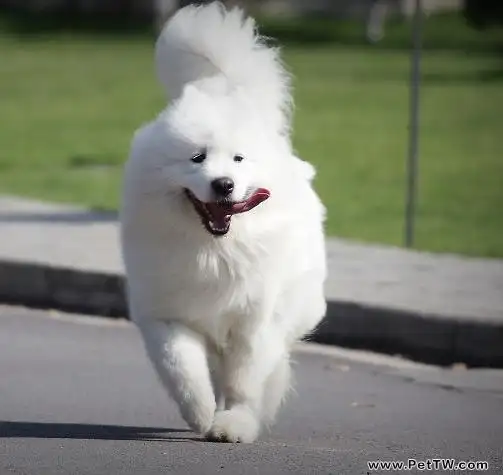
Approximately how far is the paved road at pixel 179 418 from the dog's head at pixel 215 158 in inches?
38.2

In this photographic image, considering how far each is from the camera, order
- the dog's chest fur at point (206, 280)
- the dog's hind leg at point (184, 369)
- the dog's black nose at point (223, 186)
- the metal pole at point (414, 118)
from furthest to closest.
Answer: the metal pole at point (414, 118), the dog's chest fur at point (206, 280), the dog's hind leg at point (184, 369), the dog's black nose at point (223, 186)

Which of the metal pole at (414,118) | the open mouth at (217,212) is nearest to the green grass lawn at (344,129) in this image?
the metal pole at (414,118)

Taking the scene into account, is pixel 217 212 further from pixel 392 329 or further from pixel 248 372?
pixel 392 329

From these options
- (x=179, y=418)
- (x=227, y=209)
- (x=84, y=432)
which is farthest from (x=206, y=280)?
(x=179, y=418)

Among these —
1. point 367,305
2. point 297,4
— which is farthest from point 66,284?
point 297,4

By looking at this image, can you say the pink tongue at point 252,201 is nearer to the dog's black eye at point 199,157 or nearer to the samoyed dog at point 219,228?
the samoyed dog at point 219,228

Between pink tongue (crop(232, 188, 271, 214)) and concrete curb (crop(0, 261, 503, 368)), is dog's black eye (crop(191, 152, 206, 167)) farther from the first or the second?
concrete curb (crop(0, 261, 503, 368))

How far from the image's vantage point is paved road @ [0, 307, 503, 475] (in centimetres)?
592

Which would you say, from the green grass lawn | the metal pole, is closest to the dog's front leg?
the metal pole

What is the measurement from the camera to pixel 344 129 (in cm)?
2077

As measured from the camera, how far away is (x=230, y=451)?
6082mm

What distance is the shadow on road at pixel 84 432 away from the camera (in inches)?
252

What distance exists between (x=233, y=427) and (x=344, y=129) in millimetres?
14676

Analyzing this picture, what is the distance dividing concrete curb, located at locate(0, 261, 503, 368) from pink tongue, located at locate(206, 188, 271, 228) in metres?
2.77
